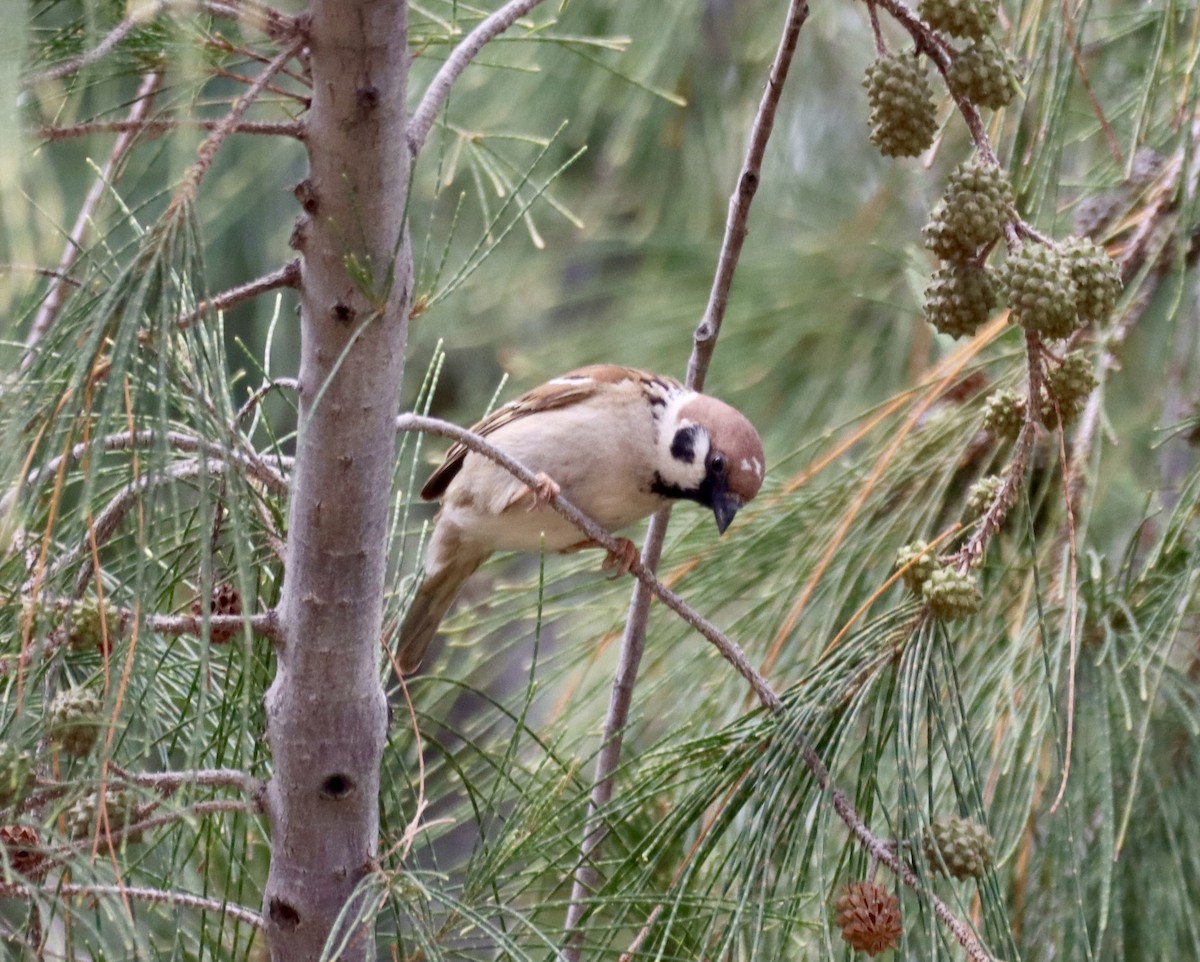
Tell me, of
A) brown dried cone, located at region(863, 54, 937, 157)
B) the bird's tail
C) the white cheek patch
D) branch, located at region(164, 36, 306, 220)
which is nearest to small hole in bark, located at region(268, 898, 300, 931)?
branch, located at region(164, 36, 306, 220)

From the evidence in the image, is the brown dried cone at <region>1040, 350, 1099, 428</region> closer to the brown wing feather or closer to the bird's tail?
the brown wing feather

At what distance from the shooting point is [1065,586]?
1.83 meters

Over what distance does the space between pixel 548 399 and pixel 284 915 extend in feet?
4.43

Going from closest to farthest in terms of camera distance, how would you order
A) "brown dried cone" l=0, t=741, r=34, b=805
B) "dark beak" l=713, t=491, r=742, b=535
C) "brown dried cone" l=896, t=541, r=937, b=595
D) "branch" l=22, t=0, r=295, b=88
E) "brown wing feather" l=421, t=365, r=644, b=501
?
1. "branch" l=22, t=0, r=295, b=88
2. "brown dried cone" l=0, t=741, r=34, b=805
3. "brown dried cone" l=896, t=541, r=937, b=595
4. "dark beak" l=713, t=491, r=742, b=535
5. "brown wing feather" l=421, t=365, r=644, b=501

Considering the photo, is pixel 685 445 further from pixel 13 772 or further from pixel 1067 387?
pixel 13 772

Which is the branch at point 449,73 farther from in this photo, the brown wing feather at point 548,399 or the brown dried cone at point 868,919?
the brown wing feather at point 548,399

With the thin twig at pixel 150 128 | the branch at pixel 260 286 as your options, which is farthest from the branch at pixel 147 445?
the thin twig at pixel 150 128

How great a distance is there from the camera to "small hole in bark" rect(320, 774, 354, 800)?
1.41m

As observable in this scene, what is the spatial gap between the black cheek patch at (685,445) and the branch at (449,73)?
104 cm

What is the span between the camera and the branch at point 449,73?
49.5 inches

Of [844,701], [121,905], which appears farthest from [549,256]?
[121,905]

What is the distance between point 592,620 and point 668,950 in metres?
0.89

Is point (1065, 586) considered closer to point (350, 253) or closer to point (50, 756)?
point (350, 253)

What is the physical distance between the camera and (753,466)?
2268mm
